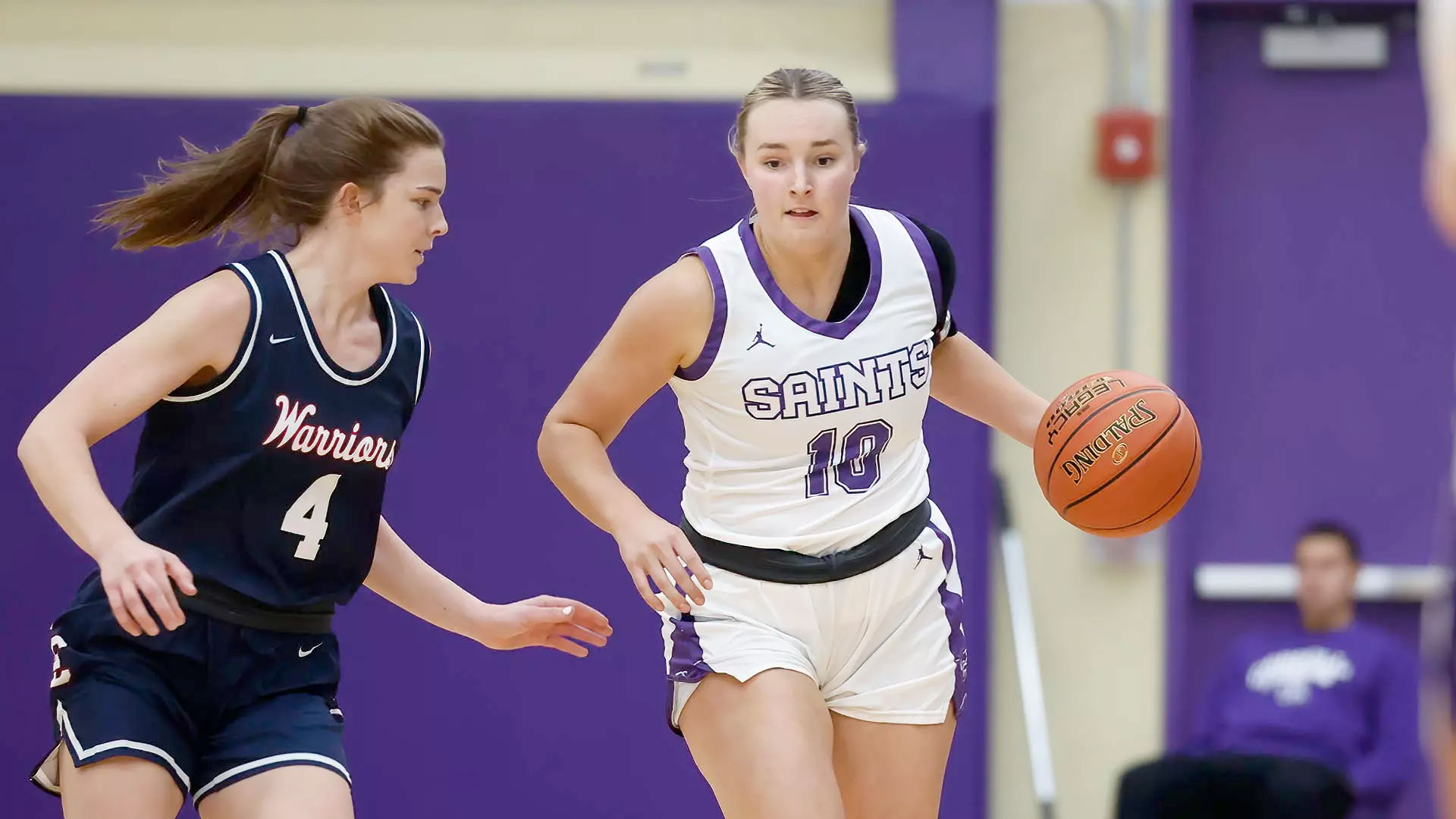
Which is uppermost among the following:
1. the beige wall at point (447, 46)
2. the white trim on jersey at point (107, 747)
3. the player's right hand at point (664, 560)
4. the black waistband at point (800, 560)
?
the beige wall at point (447, 46)

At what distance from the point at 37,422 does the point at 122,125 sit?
106 inches

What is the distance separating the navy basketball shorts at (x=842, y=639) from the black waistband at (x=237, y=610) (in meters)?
0.65

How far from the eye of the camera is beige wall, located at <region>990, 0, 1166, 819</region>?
542 centimetres

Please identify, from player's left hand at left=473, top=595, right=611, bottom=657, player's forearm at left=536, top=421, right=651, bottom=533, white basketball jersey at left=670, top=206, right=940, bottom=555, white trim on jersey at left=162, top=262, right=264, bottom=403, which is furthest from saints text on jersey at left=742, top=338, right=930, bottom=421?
white trim on jersey at left=162, top=262, right=264, bottom=403

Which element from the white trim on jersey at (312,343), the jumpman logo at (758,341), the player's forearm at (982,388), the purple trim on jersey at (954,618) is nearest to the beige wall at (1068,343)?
the player's forearm at (982,388)

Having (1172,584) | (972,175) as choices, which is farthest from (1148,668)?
(972,175)

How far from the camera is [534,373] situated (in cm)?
521

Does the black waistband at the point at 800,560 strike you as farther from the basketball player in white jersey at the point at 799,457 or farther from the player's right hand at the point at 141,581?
the player's right hand at the point at 141,581

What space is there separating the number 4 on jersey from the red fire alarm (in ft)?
10.4

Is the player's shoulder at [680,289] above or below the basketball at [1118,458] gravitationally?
above

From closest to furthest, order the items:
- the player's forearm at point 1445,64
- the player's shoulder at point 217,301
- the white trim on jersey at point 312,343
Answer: the player's forearm at point 1445,64 < the player's shoulder at point 217,301 < the white trim on jersey at point 312,343

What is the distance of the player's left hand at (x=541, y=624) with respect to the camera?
325 centimetres

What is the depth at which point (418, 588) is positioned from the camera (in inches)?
126

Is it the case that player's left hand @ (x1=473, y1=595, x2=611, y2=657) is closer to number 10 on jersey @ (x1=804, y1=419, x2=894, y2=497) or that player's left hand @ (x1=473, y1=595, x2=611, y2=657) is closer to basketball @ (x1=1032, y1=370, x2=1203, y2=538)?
number 10 on jersey @ (x1=804, y1=419, x2=894, y2=497)
